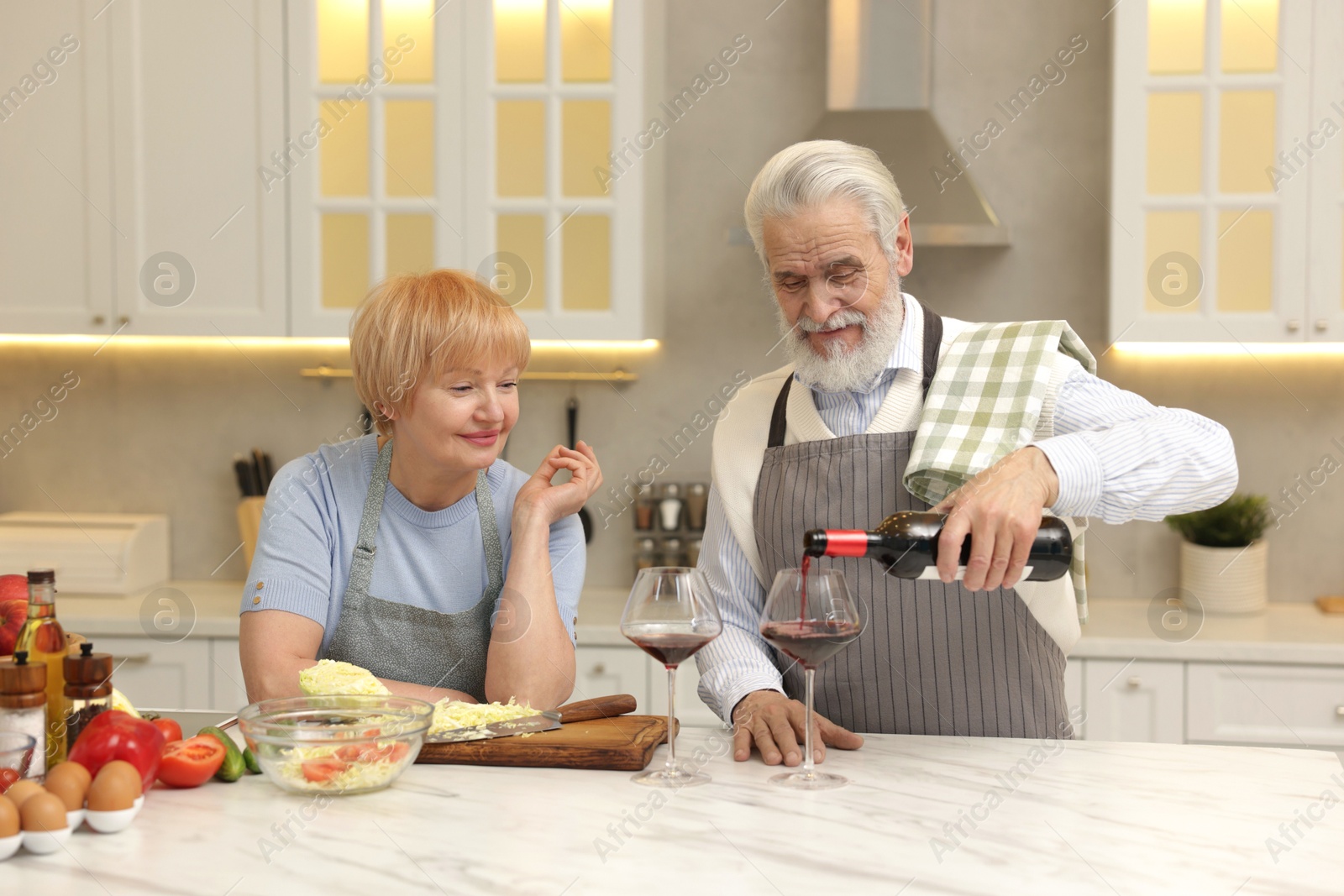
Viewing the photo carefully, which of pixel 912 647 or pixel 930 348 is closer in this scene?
pixel 912 647

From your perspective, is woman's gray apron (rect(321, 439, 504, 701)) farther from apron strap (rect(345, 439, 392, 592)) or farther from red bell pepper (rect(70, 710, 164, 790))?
red bell pepper (rect(70, 710, 164, 790))

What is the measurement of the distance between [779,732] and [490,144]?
200 cm

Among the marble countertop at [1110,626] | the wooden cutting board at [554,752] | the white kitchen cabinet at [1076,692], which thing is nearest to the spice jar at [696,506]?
the marble countertop at [1110,626]

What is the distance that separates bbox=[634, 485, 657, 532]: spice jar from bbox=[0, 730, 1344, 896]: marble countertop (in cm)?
192

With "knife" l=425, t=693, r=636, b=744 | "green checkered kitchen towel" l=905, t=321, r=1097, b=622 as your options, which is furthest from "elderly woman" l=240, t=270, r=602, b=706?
"green checkered kitchen towel" l=905, t=321, r=1097, b=622

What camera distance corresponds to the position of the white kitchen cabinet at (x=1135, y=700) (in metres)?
2.64

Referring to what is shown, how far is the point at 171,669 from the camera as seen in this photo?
2.85 m

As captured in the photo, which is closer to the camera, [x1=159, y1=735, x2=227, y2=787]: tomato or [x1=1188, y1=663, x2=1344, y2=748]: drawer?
[x1=159, y1=735, x2=227, y2=787]: tomato

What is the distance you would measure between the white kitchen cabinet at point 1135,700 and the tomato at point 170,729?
2076 mm

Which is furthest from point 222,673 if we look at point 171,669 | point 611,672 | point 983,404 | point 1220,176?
point 1220,176

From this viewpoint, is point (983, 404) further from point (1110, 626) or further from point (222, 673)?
point (222, 673)

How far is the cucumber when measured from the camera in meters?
1.21

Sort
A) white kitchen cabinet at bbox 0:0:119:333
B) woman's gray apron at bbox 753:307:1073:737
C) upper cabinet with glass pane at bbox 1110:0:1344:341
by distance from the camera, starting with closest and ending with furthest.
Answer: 1. woman's gray apron at bbox 753:307:1073:737
2. upper cabinet with glass pane at bbox 1110:0:1344:341
3. white kitchen cabinet at bbox 0:0:119:333

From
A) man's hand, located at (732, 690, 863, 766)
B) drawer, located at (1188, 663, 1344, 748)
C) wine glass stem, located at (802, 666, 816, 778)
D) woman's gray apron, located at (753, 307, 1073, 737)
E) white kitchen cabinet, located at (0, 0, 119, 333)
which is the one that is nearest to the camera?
wine glass stem, located at (802, 666, 816, 778)
